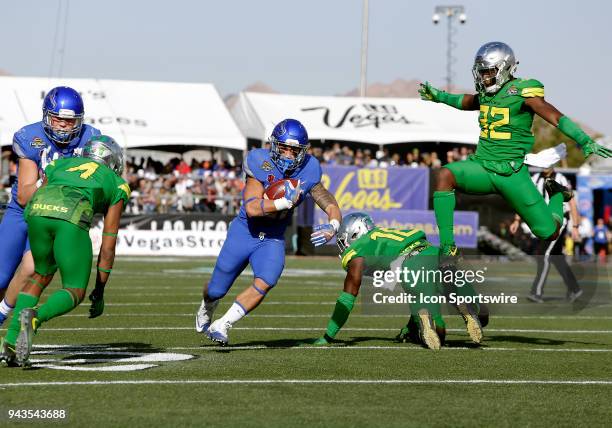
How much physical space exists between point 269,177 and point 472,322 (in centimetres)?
190

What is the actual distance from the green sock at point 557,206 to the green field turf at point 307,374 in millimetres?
1025

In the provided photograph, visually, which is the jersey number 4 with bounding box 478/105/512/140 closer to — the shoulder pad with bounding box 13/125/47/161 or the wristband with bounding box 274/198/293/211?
the wristband with bounding box 274/198/293/211

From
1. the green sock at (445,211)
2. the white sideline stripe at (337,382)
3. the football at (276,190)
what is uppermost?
the football at (276,190)

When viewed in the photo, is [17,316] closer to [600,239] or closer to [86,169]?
[86,169]

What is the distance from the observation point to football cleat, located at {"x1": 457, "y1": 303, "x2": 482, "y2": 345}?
881cm

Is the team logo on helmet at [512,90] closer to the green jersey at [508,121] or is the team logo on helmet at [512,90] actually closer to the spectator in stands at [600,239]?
the green jersey at [508,121]

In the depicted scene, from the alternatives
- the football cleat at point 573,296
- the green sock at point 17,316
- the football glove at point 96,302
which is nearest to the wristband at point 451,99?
the football glove at point 96,302

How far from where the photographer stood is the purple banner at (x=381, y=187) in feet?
86.6

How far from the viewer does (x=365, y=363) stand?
7656mm

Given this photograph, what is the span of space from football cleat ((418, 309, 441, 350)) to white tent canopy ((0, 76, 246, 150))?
1977 centimetres

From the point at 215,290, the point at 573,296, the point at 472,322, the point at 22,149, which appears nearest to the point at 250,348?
the point at 215,290

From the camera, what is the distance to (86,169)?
7227mm

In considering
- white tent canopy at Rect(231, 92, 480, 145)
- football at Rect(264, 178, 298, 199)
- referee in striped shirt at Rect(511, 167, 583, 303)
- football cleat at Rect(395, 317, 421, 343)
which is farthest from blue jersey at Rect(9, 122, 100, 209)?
white tent canopy at Rect(231, 92, 480, 145)

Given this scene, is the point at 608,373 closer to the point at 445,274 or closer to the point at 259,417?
the point at 445,274
